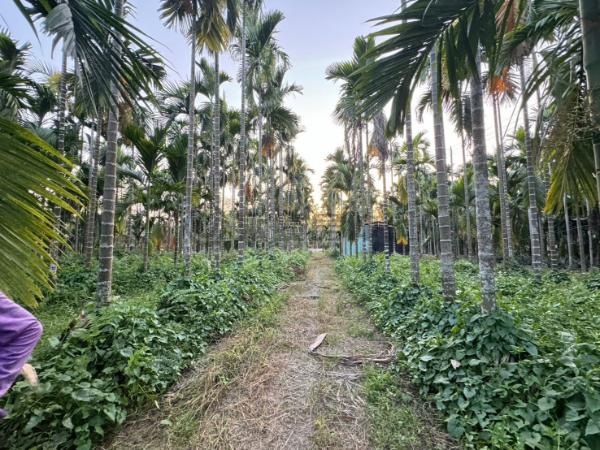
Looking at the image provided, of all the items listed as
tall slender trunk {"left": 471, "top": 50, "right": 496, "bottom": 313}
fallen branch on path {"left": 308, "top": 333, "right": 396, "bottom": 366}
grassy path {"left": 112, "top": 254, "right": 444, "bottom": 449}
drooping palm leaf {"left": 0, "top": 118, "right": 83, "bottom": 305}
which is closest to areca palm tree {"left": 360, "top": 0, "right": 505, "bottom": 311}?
tall slender trunk {"left": 471, "top": 50, "right": 496, "bottom": 313}

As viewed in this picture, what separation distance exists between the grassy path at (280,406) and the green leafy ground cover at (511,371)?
36 cm

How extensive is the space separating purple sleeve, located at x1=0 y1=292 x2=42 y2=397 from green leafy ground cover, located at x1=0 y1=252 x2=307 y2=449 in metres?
1.70

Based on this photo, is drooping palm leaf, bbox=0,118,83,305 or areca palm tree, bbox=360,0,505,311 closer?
drooping palm leaf, bbox=0,118,83,305

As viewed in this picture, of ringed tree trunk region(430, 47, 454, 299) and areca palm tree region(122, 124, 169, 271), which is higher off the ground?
areca palm tree region(122, 124, 169, 271)

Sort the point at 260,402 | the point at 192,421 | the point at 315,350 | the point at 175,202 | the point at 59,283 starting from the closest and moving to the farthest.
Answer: the point at 192,421, the point at 260,402, the point at 315,350, the point at 59,283, the point at 175,202

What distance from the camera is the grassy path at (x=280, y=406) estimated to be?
2.46m

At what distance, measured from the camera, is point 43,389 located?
2.24 meters

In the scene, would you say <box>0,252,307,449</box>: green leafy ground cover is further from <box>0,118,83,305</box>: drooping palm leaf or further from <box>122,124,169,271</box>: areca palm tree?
<box>122,124,169,271</box>: areca palm tree

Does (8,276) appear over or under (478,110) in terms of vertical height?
under

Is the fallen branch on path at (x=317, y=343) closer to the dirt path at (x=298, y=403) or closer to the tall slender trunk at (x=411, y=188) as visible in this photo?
the dirt path at (x=298, y=403)

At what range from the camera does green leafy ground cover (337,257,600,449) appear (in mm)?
1956

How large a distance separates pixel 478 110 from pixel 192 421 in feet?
15.3

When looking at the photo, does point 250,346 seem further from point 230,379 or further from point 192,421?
point 192,421

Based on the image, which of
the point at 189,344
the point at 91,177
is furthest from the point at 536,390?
the point at 91,177
